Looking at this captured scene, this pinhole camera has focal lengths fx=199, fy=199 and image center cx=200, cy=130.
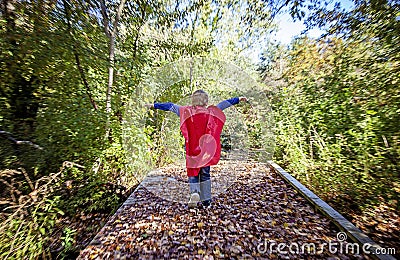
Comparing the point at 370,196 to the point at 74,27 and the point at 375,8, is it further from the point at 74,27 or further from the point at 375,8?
the point at 74,27

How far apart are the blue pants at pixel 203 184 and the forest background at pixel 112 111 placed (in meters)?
1.29

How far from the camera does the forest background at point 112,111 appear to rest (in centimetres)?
184

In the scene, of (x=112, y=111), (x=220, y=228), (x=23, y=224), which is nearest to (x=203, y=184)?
(x=220, y=228)

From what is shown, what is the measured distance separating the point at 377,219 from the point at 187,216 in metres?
2.10

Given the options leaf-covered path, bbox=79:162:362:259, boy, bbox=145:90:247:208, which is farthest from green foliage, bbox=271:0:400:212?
boy, bbox=145:90:247:208

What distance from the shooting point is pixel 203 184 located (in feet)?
8.66

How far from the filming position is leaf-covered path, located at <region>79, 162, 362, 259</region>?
5.75 ft

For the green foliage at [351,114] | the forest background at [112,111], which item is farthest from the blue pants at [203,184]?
the green foliage at [351,114]

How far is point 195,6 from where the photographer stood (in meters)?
4.44

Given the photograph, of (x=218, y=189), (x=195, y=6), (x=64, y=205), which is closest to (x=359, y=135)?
(x=218, y=189)

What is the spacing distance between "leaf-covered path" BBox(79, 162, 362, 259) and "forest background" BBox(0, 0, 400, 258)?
518mm

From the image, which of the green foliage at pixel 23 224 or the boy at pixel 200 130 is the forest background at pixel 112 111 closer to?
the green foliage at pixel 23 224

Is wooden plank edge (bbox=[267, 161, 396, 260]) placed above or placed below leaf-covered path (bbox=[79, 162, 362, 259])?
above

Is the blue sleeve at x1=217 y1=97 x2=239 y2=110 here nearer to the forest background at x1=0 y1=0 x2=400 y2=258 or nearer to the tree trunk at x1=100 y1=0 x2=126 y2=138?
the forest background at x1=0 y1=0 x2=400 y2=258
